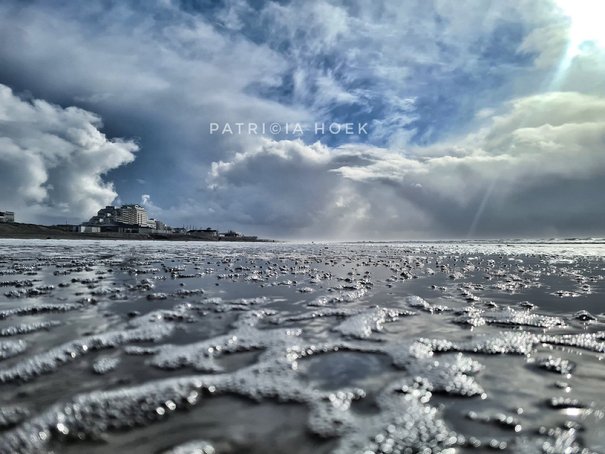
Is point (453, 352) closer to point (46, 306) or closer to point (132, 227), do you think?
point (46, 306)

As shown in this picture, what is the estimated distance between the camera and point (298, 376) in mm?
4969

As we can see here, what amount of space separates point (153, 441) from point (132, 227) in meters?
214

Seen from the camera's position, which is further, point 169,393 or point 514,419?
point 169,393

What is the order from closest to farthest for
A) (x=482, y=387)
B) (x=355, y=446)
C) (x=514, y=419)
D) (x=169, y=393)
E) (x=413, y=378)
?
(x=355, y=446)
(x=514, y=419)
(x=169, y=393)
(x=482, y=387)
(x=413, y=378)

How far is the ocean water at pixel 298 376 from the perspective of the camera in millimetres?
3414

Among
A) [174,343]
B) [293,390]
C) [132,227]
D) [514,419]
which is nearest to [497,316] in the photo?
[514,419]

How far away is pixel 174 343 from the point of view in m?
6.37

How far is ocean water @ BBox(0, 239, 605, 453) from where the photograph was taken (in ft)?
11.2

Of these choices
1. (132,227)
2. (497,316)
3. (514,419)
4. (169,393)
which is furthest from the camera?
(132,227)

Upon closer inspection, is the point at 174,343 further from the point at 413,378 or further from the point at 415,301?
the point at 415,301

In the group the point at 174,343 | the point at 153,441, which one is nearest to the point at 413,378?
the point at 153,441

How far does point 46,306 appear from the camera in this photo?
9.02 m

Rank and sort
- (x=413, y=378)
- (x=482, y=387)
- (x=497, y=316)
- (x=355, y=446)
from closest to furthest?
1. (x=355, y=446)
2. (x=482, y=387)
3. (x=413, y=378)
4. (x=497, y=316)

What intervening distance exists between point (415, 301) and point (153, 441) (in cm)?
874
